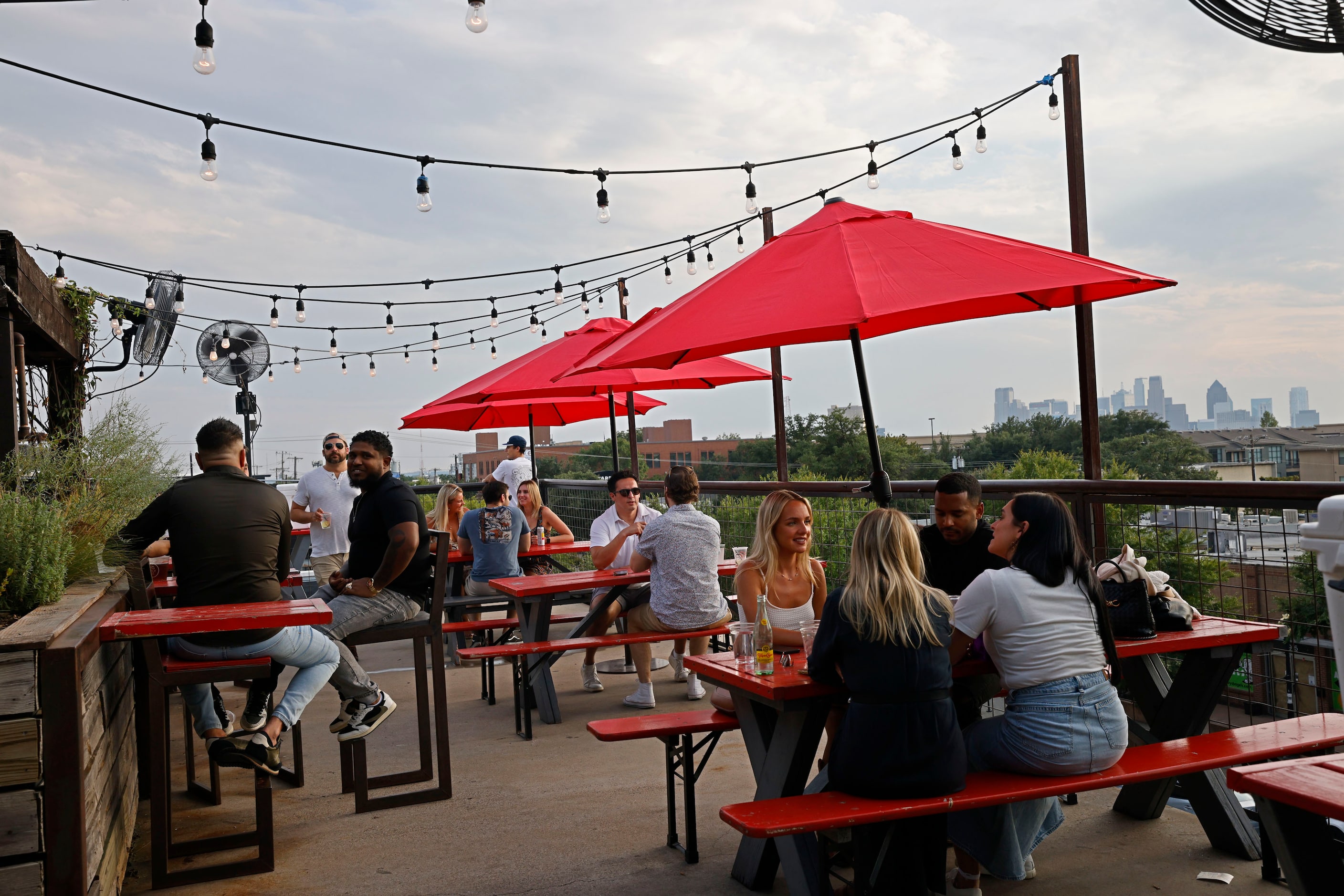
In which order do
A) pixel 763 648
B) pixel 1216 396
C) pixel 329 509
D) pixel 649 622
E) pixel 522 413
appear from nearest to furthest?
pixel 763 648, pixel 649 622, pixel 329 509, pixel 522 413, pixel 1216 396

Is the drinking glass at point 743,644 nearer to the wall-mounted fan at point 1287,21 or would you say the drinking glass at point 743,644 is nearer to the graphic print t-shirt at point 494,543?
the wall-mounted fan at point 1287,21

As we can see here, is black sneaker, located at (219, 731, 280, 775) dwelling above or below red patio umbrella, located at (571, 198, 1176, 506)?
below

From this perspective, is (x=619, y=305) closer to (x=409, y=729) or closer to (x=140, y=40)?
(x=140, y=40)

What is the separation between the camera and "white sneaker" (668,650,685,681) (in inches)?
257

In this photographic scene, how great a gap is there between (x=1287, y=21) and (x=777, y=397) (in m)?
6.73

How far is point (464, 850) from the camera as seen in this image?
3805 millimetres

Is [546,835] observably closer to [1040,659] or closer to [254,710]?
[254,710]

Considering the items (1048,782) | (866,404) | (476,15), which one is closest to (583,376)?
(476,15)

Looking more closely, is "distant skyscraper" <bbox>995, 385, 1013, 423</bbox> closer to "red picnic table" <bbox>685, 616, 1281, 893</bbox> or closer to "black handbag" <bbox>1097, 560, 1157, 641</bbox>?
"red picnic table" <bbox>685, 616, 1281, 893</bbox>

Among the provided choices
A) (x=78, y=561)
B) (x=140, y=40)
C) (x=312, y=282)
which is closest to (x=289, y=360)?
(x=312, y=282)

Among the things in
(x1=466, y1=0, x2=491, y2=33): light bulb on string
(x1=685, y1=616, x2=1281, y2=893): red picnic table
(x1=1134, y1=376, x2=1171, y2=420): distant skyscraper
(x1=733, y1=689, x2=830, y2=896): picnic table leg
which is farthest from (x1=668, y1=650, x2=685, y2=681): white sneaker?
(x1=1134, y1=376, x2=1171, y2=420): distant skyscraper

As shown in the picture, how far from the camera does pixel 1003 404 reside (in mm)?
70500

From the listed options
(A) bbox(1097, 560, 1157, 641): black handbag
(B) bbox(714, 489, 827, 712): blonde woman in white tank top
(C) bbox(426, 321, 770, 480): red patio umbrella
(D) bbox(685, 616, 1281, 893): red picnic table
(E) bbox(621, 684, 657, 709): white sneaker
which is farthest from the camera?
(C) bbox(426, 321, 770, 480): red patio umbrella

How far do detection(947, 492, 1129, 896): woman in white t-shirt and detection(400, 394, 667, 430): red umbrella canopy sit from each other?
6162 millimetres
